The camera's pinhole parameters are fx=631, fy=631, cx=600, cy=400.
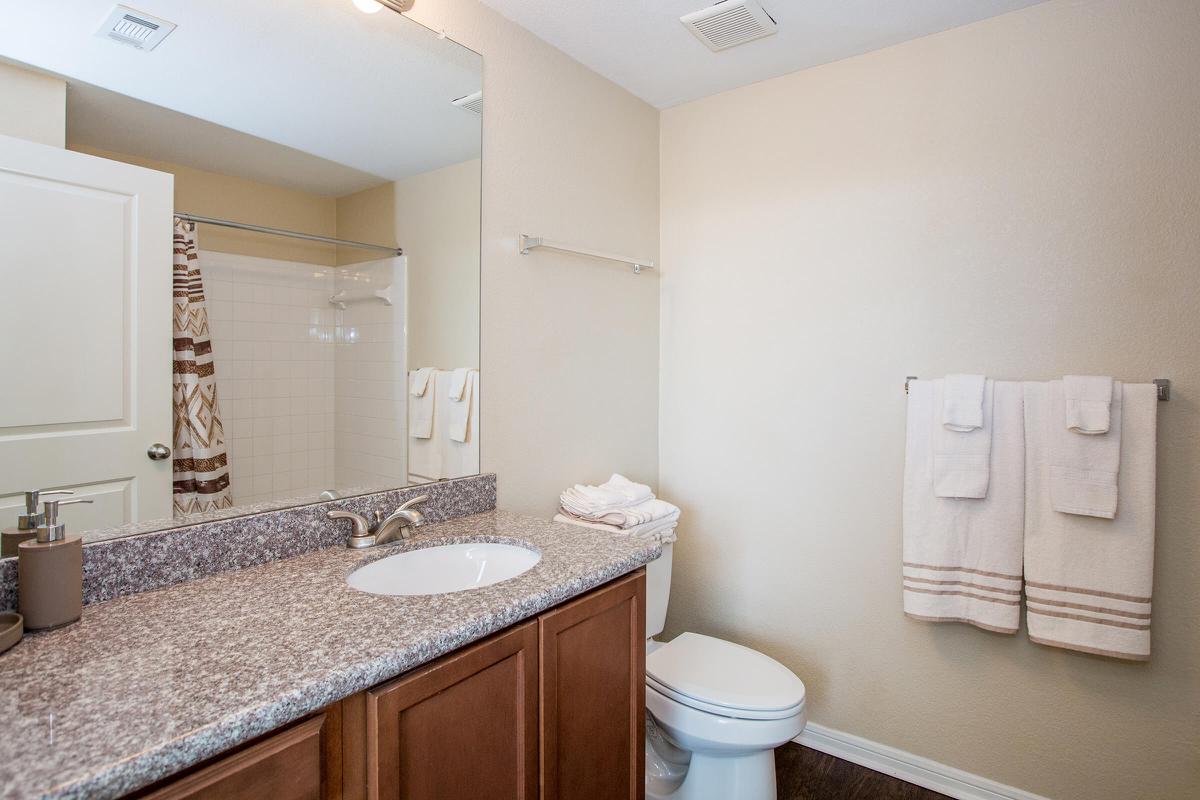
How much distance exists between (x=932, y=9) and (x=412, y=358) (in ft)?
5.68

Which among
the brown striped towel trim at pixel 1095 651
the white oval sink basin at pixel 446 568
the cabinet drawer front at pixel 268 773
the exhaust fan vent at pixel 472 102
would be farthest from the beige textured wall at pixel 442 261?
the brown striped towel trim at pixel 1095 651

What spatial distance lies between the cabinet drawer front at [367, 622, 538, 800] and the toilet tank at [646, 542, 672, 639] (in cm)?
86

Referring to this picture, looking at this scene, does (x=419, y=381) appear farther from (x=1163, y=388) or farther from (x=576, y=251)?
(x=1163, y=388)

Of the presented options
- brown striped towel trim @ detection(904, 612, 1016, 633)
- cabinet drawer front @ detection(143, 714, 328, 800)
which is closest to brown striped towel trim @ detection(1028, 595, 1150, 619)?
brown striped towel trim @ detection(904, 612, 1016, 633)

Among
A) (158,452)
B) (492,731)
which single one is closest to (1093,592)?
(492,731)

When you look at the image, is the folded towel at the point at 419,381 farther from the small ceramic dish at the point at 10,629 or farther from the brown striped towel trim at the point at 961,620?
the brown striped towel trim at the point at 961,620

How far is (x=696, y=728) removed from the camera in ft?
5.32

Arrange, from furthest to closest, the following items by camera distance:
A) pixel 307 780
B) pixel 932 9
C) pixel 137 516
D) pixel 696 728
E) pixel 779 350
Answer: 1. pixel 779 350
2. pixel 932 9
3. pixel 696 728
4. pixel 137 516
5. pixel 307 780

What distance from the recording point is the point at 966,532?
1.79m

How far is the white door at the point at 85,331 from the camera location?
1.01m

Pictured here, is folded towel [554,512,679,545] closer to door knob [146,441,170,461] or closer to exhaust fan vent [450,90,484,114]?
door knob [146,441,170,461]

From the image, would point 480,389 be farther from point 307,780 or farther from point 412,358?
point 307,780

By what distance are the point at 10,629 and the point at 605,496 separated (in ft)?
4.49

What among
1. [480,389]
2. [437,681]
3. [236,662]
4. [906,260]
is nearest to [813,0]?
[906,260]
